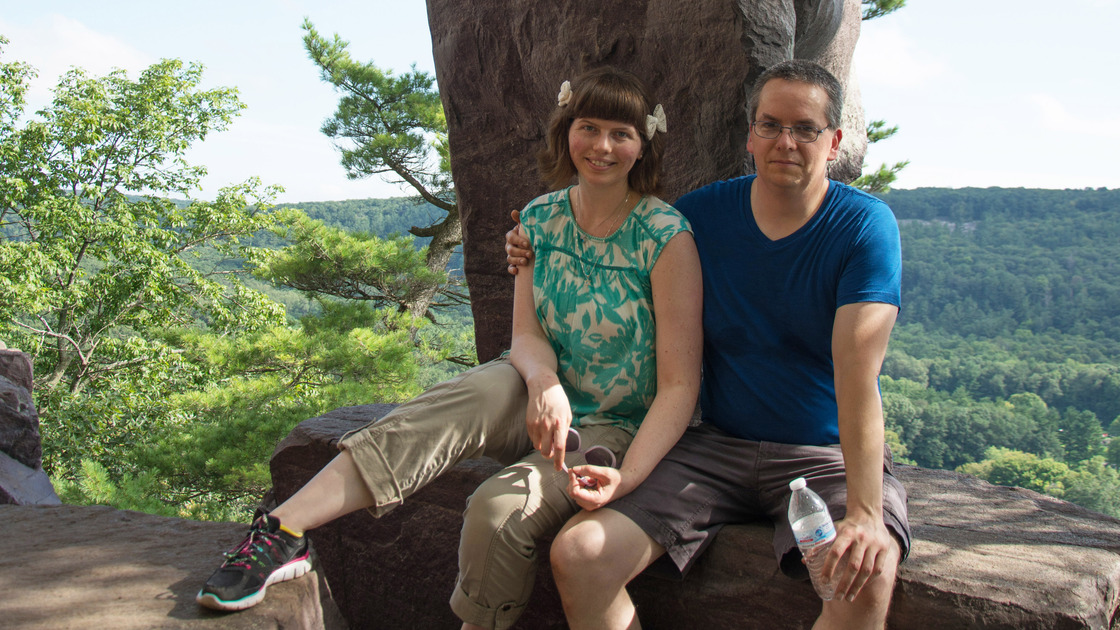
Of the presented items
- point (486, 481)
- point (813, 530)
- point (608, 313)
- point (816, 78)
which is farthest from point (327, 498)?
point (816, 78)

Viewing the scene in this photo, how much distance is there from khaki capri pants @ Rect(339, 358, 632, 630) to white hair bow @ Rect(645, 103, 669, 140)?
652 mm

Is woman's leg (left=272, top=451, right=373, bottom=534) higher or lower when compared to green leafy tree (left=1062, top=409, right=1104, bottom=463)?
higher

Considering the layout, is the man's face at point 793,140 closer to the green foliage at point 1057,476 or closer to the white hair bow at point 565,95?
the white hair bow at point 565,95

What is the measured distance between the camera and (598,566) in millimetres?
1535

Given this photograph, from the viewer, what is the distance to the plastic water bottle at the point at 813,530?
1455 mm

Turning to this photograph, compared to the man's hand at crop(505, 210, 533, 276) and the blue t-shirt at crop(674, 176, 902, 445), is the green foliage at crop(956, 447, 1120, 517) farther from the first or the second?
the man's hand at crop(505, 210, 533, 276)

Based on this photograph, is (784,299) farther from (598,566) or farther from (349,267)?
(349,267)

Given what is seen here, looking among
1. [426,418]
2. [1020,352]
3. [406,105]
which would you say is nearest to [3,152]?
[406,105]

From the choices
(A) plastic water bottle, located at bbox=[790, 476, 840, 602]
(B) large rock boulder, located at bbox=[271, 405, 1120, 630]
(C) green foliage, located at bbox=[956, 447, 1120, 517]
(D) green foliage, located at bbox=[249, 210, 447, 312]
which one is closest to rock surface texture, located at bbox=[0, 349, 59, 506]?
(B) large rock boulder, located at bbox=[271, 405, 1120, 630]

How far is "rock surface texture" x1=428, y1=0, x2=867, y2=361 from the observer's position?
2.50m

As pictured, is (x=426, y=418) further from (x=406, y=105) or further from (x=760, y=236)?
(x=406, y=105)

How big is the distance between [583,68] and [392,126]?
29.9 feet

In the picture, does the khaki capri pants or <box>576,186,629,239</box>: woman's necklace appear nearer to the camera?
the khaki capri pants

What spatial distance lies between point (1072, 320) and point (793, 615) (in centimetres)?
2719
